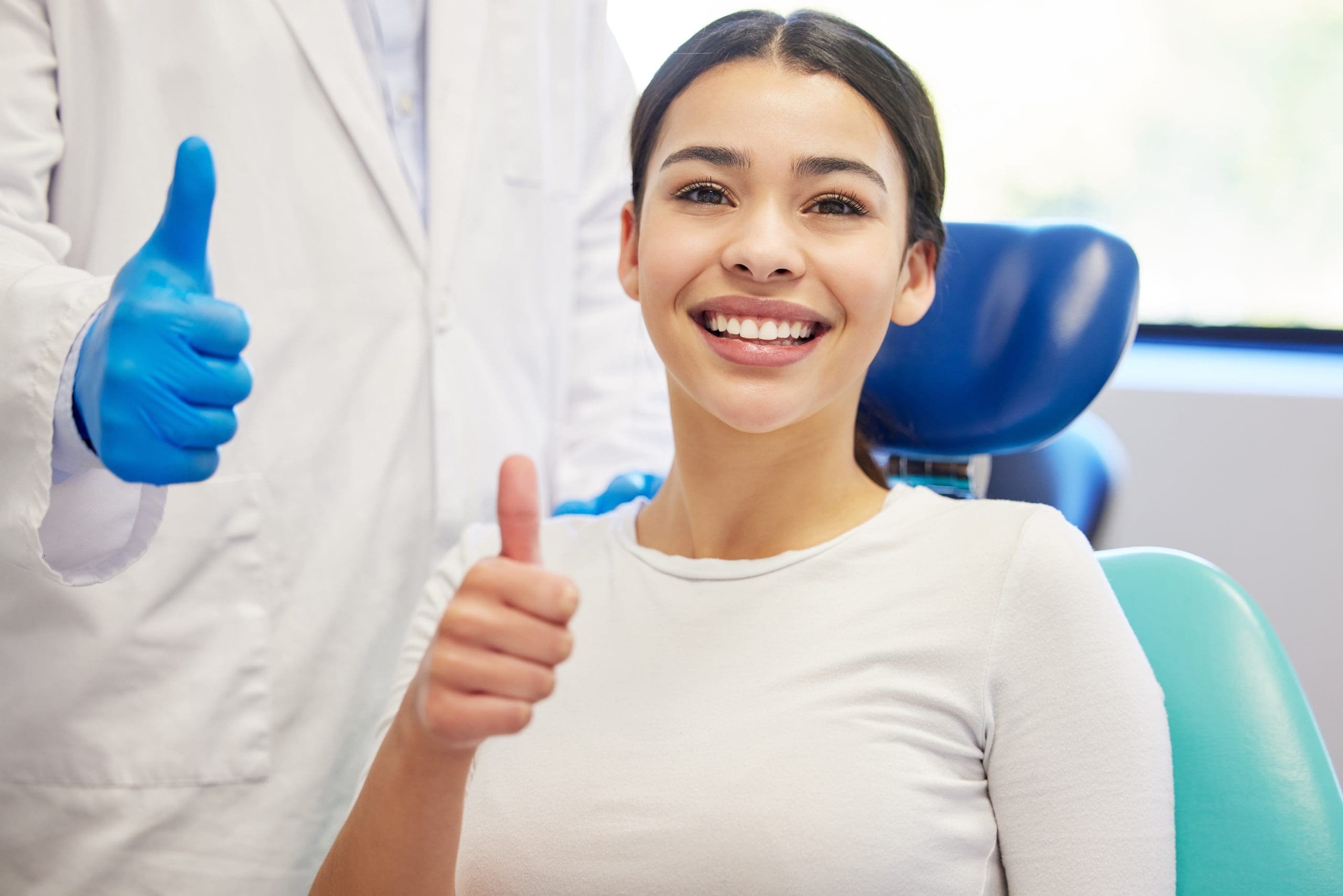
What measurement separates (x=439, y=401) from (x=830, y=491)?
515 millimetres

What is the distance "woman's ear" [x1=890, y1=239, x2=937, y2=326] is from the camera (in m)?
1.04

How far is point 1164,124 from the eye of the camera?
239 centimetres

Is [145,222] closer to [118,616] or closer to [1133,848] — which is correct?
[118,616]

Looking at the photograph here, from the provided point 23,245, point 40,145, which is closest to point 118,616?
point 23,245

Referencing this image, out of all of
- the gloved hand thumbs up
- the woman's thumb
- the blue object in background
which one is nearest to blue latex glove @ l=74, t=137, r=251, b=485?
the gloved hand thumbs up

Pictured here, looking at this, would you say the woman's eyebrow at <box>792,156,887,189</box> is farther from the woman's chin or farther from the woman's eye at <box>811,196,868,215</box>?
the woman's chin

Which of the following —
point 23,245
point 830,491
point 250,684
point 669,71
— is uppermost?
point 669,71

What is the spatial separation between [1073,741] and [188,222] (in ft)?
2.54

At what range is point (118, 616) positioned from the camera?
1086 millimetres

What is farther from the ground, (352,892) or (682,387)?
(682,387)

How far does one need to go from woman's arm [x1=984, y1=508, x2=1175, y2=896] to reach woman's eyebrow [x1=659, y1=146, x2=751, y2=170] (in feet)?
1.36

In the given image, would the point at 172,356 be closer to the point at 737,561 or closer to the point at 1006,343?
the point at 737,561

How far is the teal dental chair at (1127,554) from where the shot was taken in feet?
2.79

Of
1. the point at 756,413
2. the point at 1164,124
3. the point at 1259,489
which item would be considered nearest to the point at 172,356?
the point at 756,413
